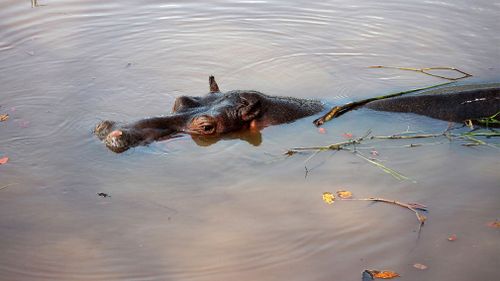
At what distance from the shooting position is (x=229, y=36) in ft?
34.3

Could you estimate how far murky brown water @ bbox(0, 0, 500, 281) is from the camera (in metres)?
5.18

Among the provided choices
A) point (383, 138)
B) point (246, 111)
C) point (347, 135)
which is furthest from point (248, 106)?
point (383, 138)

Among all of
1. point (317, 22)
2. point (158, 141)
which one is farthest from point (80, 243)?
Answer: point (317, 22)

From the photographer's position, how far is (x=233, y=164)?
6.71 metres

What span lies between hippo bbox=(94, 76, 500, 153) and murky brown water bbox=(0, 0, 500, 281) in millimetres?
139

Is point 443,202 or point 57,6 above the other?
point 57,6

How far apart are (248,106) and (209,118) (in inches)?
20.4

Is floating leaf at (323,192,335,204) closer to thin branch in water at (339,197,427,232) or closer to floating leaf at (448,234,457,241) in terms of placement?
thin branch in water at (339,197,427,232)

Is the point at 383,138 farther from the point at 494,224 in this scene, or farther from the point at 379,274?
the point at 379,274

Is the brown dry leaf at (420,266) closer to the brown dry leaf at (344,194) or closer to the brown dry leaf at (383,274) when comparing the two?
the brown dry leaf at (383,274)

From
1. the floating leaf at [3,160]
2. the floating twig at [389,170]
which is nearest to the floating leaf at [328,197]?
the floating twig at [389,170]

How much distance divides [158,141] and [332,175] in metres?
1.96

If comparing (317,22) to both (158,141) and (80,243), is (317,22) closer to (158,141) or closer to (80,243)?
(158,141)

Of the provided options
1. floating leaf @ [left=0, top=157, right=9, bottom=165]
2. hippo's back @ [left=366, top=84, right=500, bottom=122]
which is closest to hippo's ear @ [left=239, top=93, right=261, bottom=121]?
hippo's back @ [left=366, top=84, right=500, bottom=122]
